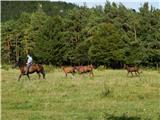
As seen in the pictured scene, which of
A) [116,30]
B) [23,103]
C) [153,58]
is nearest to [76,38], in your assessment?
[116,30]

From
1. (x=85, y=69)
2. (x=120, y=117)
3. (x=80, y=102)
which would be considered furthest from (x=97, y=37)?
(x=120, y=117)

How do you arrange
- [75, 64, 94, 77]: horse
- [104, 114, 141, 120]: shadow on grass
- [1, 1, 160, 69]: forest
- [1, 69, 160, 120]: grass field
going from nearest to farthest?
[104, 114, 141, 120]: shadow on grass
[1, 69, 160, 120]: grass field
[75, 64, 94, 77]: horse
[1, 1, 160, 69]: forest

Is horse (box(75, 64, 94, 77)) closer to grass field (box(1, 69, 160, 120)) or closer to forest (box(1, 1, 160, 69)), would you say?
grass field (box(1, 69, 160, 120))

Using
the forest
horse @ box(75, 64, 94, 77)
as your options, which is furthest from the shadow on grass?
the forest

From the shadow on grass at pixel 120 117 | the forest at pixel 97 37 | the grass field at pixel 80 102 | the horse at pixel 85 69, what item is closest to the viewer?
the shadow on grass at pixel 120 117

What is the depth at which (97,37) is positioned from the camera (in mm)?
68250

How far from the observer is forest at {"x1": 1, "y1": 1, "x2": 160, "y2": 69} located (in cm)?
6750

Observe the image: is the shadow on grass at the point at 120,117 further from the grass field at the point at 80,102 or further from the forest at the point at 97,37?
the forest at the point at 97,37

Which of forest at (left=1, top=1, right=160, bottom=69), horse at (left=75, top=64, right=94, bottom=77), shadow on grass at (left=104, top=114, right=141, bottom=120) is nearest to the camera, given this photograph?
shadow on grass at (left=104, top=114, right=141, bottom=120)

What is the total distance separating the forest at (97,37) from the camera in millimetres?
67500

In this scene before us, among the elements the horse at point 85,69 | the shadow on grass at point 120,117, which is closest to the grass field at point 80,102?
the shadow on grass at point 120,117

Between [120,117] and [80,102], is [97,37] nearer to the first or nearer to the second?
[80,102]

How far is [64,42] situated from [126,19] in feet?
35.7

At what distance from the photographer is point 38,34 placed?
75.3 metres
